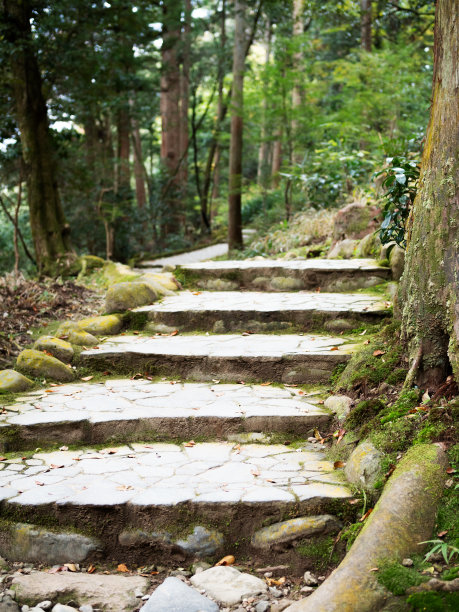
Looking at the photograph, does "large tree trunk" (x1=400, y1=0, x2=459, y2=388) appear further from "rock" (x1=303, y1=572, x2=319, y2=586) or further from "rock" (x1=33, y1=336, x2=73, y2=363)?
"rock" (x1=33, y1=336, x2=73, y2=363)

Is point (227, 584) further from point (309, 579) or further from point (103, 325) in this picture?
point (103, 325)

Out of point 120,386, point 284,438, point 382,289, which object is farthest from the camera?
point 382,289

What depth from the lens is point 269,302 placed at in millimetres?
5656

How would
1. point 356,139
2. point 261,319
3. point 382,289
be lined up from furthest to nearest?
point 356,139 → point 382,289 → point 261,319

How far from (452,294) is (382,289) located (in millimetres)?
2845

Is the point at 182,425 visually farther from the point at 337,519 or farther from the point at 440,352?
the point at 440,352

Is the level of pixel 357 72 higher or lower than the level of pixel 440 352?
higher

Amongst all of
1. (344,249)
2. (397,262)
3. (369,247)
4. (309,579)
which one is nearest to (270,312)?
(397,262)

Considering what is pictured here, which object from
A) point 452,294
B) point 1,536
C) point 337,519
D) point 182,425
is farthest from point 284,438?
point 1,536

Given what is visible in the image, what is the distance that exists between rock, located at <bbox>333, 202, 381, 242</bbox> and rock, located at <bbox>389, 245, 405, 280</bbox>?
1924 mm

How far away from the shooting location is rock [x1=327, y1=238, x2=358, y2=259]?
7.34 meters

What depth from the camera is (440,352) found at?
305 centimetres

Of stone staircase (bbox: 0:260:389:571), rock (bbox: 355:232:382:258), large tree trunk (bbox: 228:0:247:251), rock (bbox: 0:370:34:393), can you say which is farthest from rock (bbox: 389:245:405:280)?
large tree trunk (bbox: 228:0:247:251)

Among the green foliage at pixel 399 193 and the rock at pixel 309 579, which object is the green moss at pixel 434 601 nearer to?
the rock at pixel 309 579
